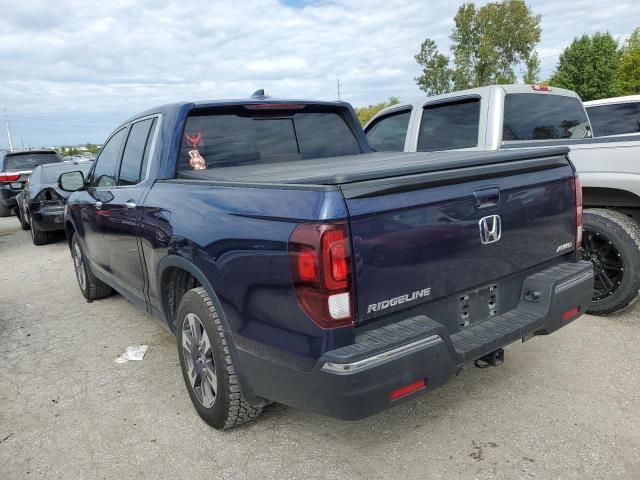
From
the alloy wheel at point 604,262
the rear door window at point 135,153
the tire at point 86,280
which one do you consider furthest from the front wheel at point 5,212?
the alloy wheel at point 604,262

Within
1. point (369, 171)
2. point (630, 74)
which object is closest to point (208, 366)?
point (369, 171)

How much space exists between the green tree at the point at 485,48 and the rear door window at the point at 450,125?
34108mm

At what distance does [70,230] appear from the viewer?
5.83 meters

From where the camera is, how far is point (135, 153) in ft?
13.2

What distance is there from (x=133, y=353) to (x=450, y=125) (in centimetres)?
385

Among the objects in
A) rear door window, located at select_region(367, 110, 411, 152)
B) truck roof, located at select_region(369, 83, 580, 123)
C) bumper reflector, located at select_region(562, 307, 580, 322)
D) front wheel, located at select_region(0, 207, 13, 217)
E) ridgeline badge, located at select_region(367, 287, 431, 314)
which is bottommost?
front wheel, located at select_region(0, 207, 13, 217)

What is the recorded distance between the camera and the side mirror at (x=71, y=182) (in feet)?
16.4

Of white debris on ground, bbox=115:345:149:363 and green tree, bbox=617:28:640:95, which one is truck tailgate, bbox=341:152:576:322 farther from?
green tree, bbox=617:28:640:95

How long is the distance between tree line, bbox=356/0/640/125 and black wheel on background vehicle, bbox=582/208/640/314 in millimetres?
35401

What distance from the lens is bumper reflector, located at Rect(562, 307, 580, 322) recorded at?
2873 mm

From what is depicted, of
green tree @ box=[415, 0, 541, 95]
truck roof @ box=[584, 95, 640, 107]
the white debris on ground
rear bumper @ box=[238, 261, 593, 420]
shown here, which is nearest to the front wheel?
the white debris on ground

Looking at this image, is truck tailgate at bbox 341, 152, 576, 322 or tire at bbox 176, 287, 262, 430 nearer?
truck tailgate at bbox 341, 152, 576, 322

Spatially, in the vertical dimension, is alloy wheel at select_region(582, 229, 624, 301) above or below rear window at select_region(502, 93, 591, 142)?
below

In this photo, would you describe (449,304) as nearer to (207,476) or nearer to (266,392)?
(266,392)
